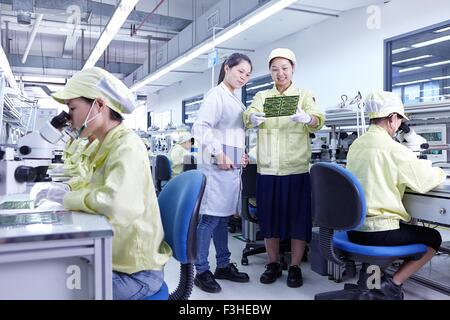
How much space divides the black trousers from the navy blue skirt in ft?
1.83

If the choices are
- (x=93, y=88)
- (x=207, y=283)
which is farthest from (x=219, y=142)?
(x=93, y=88)

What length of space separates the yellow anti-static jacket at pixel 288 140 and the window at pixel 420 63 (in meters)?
2.10

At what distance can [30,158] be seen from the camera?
4.68 ft

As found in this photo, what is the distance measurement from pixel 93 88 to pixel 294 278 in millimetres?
1759

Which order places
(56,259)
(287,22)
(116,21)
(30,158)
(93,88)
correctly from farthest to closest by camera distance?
(287,22) < (116,21) < (30,158) < (93,88) < (56,259)

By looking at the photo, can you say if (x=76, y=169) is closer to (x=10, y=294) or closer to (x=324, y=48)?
(x=10, y=294)

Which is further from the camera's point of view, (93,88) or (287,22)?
(287,22)

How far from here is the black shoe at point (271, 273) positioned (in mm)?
2551

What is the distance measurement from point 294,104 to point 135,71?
899 centimetres

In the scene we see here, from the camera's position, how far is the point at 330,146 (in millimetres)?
3691

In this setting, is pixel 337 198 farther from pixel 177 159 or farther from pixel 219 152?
pixel 177 159

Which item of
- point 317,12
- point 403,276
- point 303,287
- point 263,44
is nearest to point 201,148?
point 303,287

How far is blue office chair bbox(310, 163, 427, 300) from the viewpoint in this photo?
1775mm

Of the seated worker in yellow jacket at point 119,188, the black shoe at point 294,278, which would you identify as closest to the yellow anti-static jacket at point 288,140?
the black shoe at point 294,278
